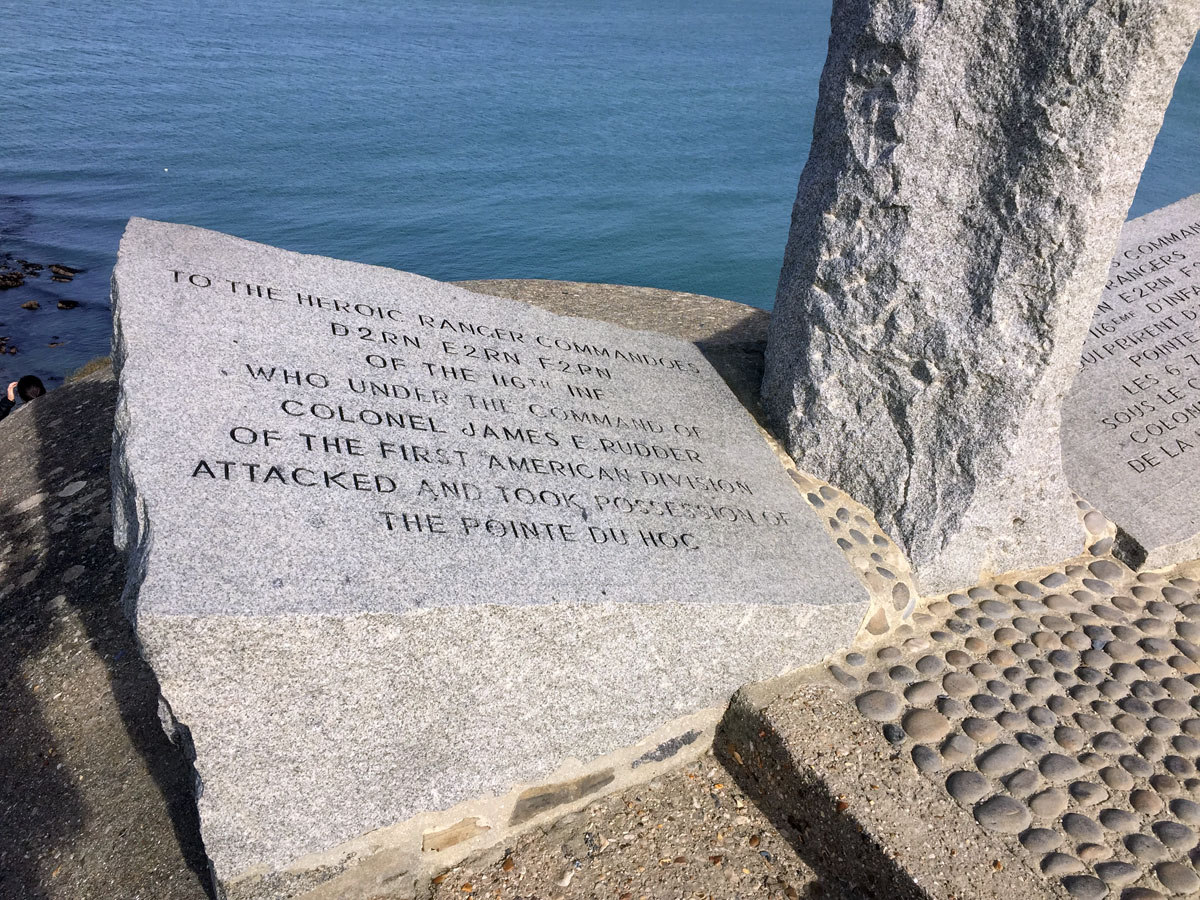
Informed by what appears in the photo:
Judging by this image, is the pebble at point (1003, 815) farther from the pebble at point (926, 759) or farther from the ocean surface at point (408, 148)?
the ocean surface at point (408, 148)

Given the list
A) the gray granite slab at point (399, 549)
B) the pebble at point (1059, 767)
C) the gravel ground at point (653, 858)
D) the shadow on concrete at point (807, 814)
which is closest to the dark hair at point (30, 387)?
the gray granite slab at point (399, 549)

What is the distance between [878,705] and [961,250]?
5.01 ft

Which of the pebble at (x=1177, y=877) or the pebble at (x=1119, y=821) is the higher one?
the pebble at (x=1177, y=877)

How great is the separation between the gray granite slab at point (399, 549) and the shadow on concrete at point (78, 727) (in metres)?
0.52

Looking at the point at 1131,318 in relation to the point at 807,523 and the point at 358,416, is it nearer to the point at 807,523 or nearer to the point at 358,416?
the point at 807,523

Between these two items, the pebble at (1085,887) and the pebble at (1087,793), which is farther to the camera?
the pebble at (1087,793)

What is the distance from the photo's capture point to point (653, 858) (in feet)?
8.05

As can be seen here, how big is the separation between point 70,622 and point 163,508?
A: 141 centimetres

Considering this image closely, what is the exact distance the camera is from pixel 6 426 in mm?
4445

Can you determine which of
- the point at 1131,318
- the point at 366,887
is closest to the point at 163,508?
the point at 366,887

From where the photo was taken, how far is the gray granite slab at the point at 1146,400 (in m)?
3.63

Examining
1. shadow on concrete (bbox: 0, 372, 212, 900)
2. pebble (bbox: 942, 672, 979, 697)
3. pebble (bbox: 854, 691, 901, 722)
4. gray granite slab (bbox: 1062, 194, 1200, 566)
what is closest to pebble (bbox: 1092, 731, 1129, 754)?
pebble (bbox: 942, 672, 979, 697)

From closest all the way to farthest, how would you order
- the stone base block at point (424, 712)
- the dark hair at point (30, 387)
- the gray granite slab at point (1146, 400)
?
the stone base block at point (424, 712), the gray granite slab at point (1146, 400), the dark hair at point (30, 387)

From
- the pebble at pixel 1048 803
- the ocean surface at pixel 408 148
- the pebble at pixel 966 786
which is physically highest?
the pebble at pixel 1048 803
